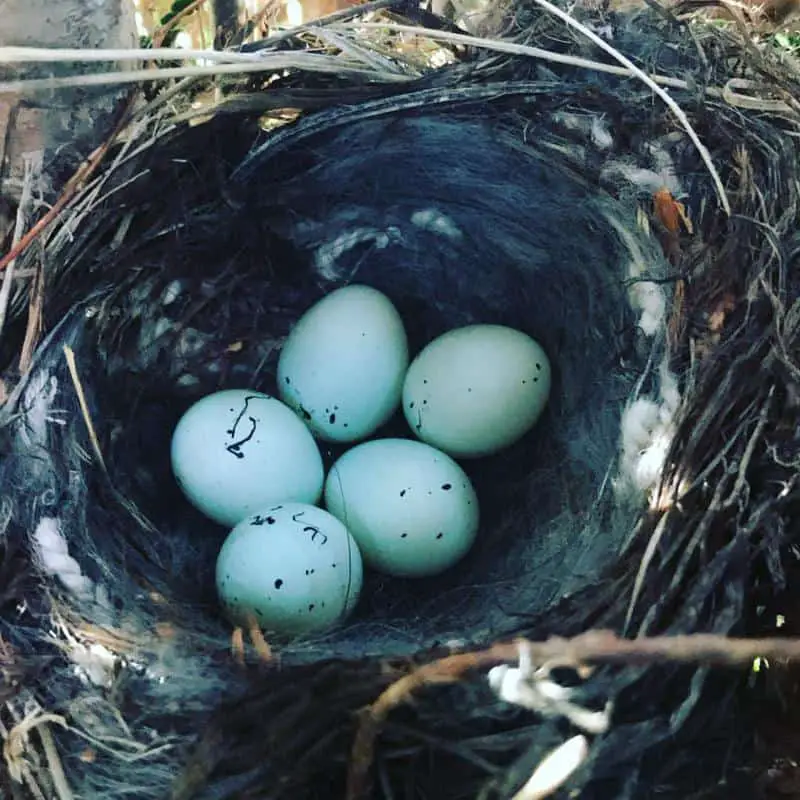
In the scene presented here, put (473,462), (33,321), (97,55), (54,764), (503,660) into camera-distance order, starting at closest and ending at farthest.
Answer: (503,660) < (54,764) < (97,55) < (33,321) < (473,462)

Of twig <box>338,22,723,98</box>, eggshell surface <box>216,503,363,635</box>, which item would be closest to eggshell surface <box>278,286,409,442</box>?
eggshell surface <box>216,503,363,635</box>

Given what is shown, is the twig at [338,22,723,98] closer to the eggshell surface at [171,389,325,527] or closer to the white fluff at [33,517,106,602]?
the eggshell surface at [171,389,325,527]

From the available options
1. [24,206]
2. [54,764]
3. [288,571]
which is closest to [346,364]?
[288,571]

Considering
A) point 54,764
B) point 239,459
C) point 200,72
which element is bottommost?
point 54,764

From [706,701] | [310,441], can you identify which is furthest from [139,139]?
[706,701]

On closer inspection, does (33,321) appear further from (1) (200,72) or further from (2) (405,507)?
(2) (405,507)

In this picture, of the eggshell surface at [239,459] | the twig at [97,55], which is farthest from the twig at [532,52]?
the eggshell surface at [239,459]

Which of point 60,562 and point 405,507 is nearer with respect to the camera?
point 60,562

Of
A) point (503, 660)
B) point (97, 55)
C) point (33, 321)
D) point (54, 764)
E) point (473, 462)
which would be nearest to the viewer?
point (503, 660)
